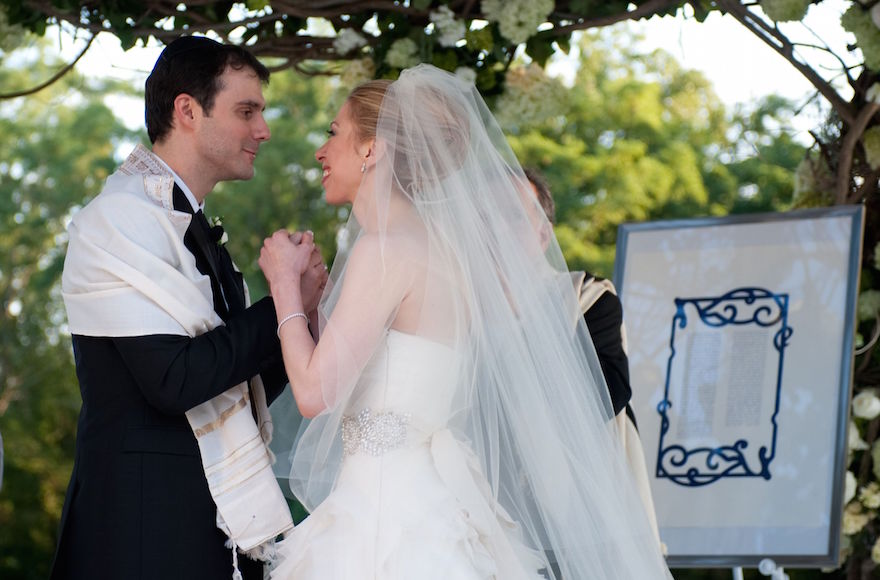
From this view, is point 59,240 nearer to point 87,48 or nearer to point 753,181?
point 753,181

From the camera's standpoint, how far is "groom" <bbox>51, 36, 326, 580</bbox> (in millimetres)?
2928

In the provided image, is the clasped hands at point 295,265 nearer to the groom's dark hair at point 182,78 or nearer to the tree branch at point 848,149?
the groom's dark hair at point 182,78

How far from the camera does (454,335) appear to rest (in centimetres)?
308

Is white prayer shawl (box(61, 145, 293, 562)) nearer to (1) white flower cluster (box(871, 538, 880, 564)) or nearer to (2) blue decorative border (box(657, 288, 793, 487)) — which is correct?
(2) blue decorative border (box(657, 288, 793, 487))

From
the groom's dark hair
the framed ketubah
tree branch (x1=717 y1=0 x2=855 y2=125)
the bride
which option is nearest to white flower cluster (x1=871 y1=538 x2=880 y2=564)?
the framed ketubah

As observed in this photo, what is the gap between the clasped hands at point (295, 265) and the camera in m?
3.09

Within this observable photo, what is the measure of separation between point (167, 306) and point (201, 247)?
273 mm

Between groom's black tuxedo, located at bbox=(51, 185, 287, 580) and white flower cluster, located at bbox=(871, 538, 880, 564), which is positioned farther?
white flower cluster, located at bbox=(871, 538, 880, 564)

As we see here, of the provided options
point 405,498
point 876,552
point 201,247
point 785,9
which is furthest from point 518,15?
point 876,552

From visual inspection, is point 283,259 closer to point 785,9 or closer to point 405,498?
point 405,498

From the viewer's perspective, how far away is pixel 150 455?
2.97m

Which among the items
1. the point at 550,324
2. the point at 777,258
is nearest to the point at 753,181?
the point at 777,258

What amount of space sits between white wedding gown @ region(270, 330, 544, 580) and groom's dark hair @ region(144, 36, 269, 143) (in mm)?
917

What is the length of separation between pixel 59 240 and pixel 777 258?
47.3ft
